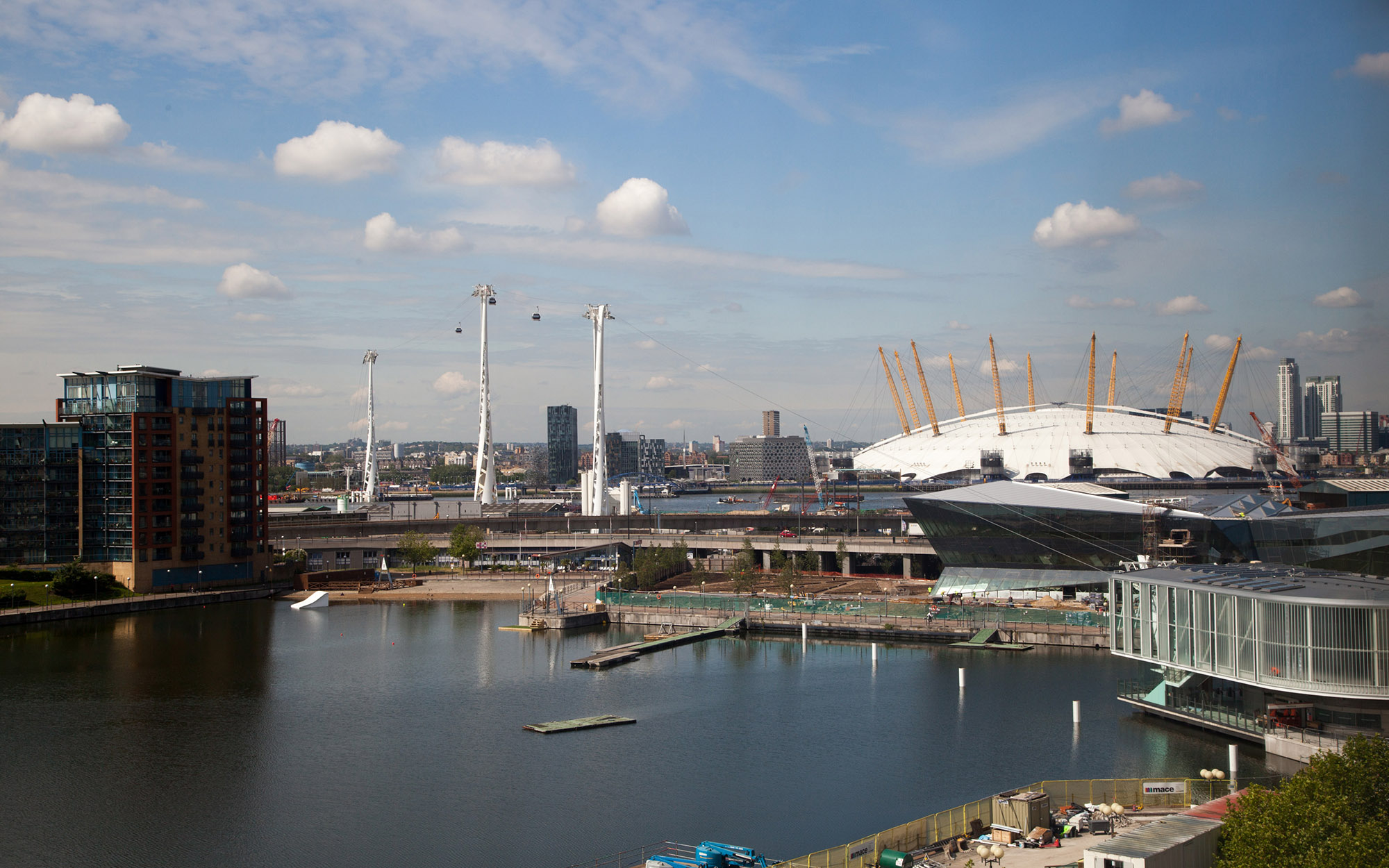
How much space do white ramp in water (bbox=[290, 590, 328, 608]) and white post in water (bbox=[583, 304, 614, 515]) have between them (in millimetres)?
19798

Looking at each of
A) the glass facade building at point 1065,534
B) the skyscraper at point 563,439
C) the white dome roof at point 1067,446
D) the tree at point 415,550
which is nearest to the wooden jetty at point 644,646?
the glass facade building at point 1065,534

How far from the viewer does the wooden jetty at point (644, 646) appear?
78.1 feet

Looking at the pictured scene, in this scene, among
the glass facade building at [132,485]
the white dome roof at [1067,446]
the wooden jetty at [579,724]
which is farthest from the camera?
the white dome roof at [1067,446]

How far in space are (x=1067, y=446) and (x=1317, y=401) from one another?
15.3 metres

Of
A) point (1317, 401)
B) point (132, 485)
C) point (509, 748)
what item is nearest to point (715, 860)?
point (509, 748)

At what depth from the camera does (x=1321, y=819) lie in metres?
8.64

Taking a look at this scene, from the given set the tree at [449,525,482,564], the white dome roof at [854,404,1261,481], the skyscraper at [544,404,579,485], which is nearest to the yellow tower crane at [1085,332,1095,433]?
the white dome roof at [854,404,1261,481]

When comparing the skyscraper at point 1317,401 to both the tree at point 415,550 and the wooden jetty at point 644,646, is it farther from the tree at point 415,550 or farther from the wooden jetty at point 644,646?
the tree at point 415,550

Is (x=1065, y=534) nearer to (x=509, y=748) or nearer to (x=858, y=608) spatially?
(x=858, y=608)

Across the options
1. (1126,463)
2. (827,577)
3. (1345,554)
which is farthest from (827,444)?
(1345,554)

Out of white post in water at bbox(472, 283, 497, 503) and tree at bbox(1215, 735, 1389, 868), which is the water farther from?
white post in water at bbox(472, 283, 497, 503)

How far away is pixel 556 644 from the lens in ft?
87.6

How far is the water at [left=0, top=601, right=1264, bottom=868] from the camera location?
13266 mm

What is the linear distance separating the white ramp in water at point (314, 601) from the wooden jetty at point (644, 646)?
12.1m
